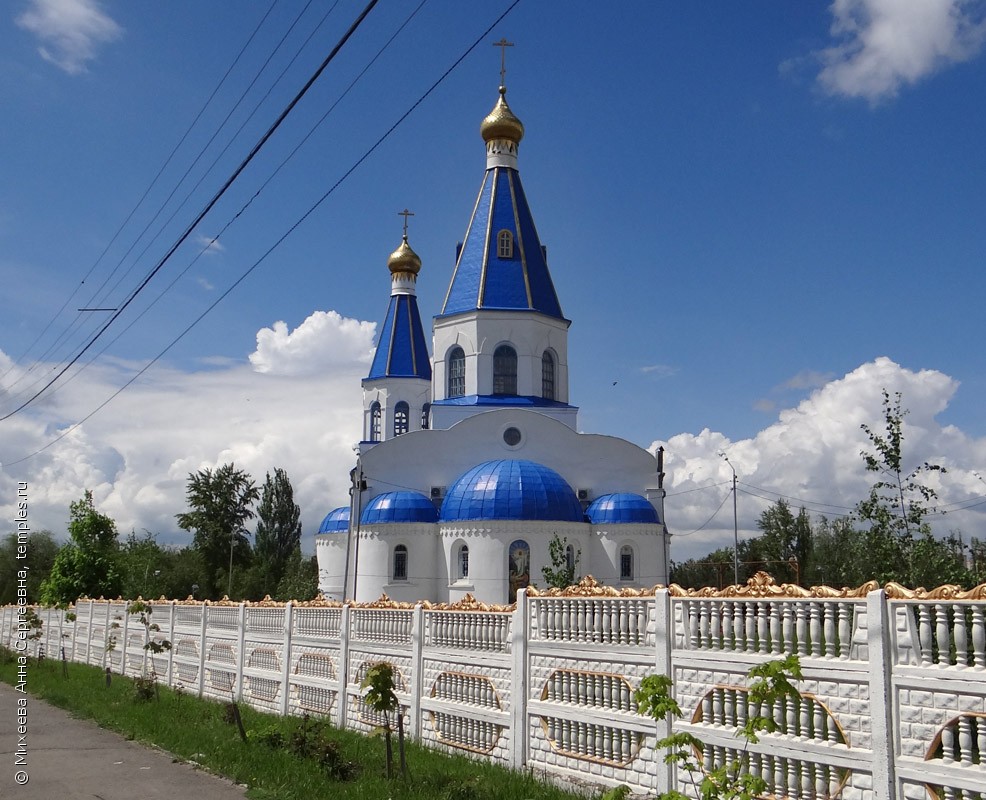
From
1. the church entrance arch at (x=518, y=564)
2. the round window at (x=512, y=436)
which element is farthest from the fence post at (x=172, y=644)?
the round window at (x=512, y=436)

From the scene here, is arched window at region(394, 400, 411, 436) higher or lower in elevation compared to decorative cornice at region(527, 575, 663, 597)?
higher

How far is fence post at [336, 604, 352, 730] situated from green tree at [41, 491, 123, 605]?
22.7 m

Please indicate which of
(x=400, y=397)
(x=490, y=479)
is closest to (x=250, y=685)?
(x=490, y=479)

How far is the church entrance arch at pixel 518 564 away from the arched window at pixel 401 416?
48.1ft

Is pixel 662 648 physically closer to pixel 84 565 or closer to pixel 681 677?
pixel 681 677

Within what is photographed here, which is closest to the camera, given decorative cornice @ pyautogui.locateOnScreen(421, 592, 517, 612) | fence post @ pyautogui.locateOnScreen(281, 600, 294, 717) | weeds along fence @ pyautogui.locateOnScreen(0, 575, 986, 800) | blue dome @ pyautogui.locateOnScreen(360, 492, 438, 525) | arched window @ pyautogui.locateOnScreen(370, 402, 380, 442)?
weeds along fence @ pyautogui.locateOnScreen(0, 575, 986, 800)

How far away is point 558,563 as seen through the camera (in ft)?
73.2

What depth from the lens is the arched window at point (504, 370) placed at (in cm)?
2864

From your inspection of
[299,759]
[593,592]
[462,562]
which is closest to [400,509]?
[462,562]

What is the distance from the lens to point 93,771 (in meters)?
8.85

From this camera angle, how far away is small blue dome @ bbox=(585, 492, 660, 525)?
25.1m

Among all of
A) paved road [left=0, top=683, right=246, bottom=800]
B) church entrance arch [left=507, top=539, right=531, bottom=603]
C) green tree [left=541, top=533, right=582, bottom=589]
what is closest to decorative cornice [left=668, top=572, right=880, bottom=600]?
paved road [left=0, top=683, right=246, bottom=800]

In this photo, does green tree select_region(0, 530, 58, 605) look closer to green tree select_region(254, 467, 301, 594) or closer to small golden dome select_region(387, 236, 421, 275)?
green tree select_region(254, 467, 301, 594)

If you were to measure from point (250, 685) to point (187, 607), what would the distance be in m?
3.47
